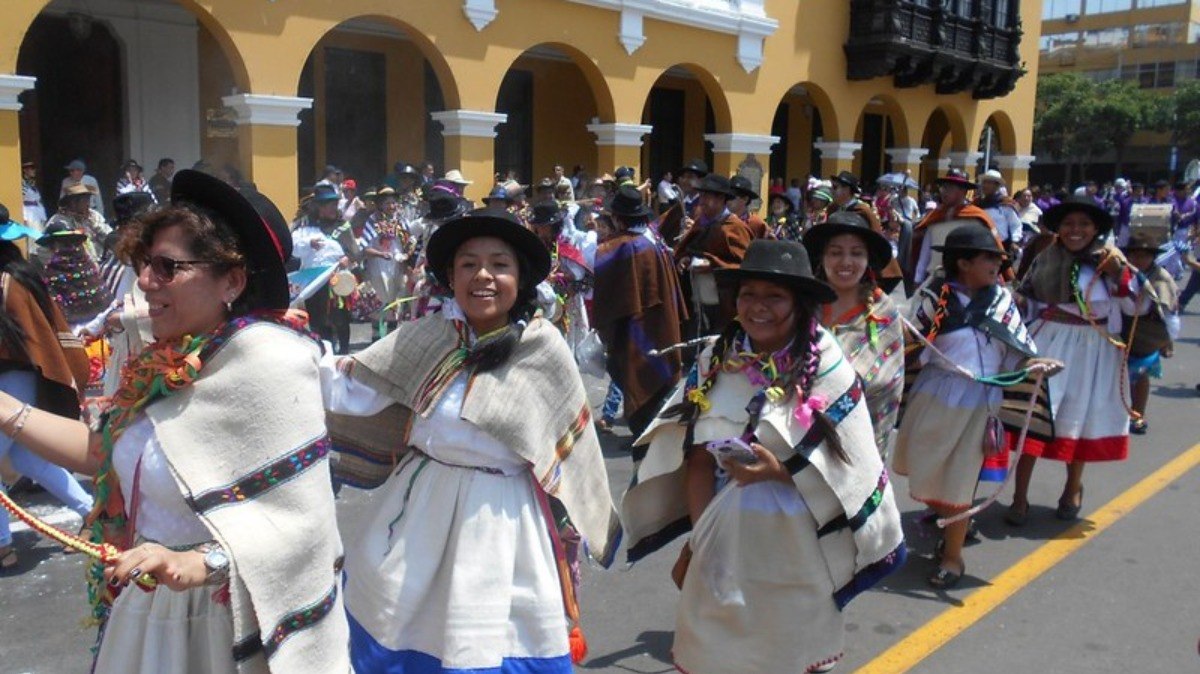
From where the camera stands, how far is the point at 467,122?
1461 cm

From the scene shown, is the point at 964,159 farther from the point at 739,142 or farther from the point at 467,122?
the point at 467,122

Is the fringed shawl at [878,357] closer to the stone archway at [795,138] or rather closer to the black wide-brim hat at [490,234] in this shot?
the black wide-brim hat at [490,234]

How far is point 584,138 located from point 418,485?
19414 mm

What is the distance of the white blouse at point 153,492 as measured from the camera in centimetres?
223

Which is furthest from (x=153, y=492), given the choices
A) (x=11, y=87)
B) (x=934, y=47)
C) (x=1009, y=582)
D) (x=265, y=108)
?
(x=934, y=47)

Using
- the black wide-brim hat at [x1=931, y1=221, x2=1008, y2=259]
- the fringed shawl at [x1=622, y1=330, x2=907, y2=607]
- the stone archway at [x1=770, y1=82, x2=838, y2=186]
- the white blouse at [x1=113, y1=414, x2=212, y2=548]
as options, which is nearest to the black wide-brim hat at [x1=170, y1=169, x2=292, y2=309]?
the white blouse at [x1=113, y1=414, x2=212, y2=548]

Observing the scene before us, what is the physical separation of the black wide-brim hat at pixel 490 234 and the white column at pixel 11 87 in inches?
370

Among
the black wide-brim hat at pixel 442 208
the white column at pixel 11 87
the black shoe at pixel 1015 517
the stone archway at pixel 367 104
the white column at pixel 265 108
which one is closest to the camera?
the black shoe at pixel 1015 517

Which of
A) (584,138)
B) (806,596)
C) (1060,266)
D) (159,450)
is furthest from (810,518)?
(584,138)

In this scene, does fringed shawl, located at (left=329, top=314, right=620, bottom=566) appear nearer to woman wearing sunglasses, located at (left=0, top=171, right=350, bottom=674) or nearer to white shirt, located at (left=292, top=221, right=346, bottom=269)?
woman wearing sunglasses, located at (left=0, top=171, right=350, bottom=674)

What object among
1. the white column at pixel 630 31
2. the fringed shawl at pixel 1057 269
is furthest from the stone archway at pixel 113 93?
the fringed shawl at pixel 1057 269

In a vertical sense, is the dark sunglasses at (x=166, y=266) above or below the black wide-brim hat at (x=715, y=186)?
below

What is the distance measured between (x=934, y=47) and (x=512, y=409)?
22.4 meters

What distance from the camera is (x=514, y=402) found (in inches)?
115
